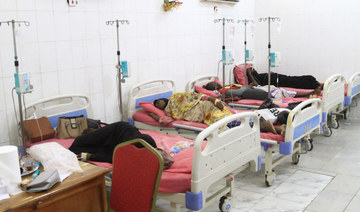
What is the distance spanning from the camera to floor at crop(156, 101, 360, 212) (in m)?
3.63

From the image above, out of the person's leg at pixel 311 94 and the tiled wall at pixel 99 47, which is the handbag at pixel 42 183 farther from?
the person's leg at pixel 311 94

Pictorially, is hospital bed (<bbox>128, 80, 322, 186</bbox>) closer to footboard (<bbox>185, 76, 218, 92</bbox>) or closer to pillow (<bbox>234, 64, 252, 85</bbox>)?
footboard (<bbox>185, 76, 218, 92</bbox>)

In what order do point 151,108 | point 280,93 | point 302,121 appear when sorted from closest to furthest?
point 302,121 < point 151,108 < point 280,93

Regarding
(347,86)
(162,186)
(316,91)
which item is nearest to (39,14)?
(162,186)

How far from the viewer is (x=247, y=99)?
5.73 m

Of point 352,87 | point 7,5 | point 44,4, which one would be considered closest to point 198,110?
point 44,4

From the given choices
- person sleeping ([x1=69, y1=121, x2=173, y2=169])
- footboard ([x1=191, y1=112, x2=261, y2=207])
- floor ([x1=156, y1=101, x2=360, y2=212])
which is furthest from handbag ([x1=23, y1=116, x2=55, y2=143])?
footboard ([x1=191, y1=112, x2=261, y2=207])

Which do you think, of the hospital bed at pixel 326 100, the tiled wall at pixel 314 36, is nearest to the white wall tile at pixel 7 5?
the hospital bed at pixel 326 100

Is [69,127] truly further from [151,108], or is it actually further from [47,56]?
[151,108]

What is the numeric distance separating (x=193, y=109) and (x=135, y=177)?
2.11 m

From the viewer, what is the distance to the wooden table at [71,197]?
2271 mm

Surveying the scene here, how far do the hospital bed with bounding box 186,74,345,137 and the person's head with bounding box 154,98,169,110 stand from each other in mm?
984

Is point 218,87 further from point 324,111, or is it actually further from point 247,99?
point 324,111

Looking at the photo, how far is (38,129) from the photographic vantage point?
3852mm
